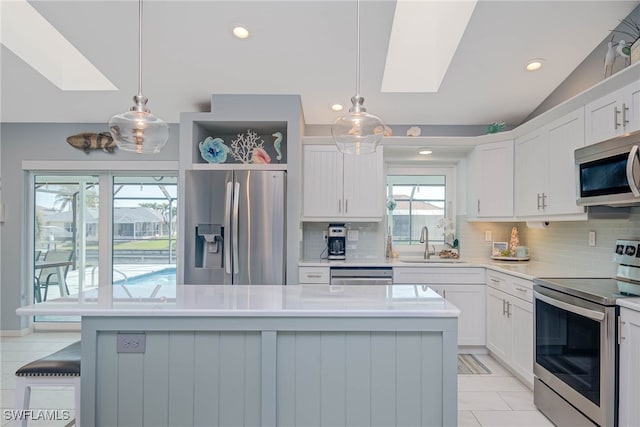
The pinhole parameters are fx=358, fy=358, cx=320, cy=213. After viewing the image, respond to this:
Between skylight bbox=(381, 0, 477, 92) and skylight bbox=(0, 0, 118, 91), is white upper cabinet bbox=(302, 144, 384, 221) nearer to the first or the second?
skylight bbox=(381, 0, 477, 92)

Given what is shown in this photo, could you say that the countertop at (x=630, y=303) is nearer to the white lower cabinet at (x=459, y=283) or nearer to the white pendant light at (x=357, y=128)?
the white pendant light at (x=357, y=128)

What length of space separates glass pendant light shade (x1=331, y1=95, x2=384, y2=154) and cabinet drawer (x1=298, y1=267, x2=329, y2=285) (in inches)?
65.9

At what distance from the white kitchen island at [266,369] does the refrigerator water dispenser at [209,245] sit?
156 centimetres

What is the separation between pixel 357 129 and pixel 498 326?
8.13ft

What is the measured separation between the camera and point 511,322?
3.09m

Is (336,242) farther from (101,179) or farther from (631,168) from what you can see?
(101,179)

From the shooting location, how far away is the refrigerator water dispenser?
3.30m

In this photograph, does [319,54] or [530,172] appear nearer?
[319,54]

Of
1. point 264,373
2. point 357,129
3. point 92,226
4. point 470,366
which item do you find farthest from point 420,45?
point 92,226

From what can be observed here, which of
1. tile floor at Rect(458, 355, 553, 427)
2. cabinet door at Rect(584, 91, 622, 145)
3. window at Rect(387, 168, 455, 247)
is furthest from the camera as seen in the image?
window at Rect(387, 168, 455, 247)

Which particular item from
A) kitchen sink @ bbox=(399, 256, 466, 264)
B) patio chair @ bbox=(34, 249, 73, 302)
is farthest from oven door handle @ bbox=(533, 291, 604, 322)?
patio chair @ bbox=(34, 249, 73, 302)

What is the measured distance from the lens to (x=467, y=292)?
3.59m

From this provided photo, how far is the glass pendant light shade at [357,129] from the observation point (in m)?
1.99

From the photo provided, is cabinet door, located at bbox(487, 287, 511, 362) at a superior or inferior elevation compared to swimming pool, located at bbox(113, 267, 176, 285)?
inferior
